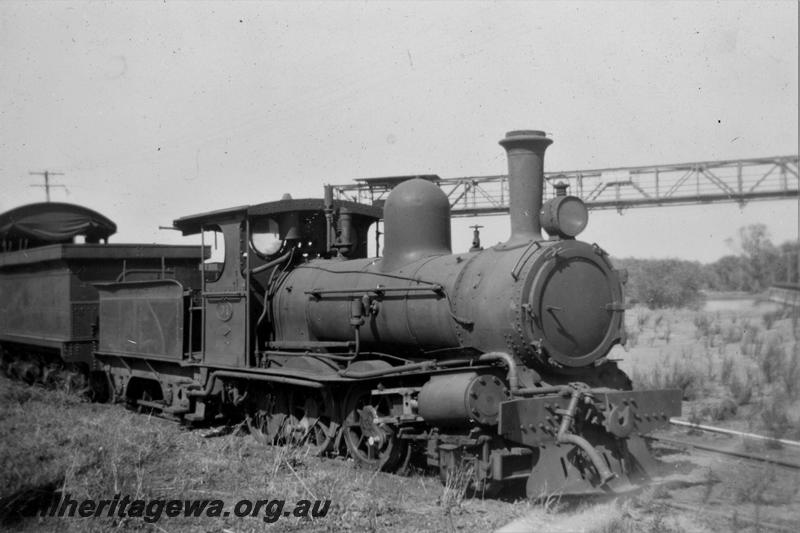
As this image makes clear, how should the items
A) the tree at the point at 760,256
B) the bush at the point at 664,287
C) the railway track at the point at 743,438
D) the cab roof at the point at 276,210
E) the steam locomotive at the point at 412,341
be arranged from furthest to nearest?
the bush at the point at 664,287 → the tree at the point at 760,256 → the cab roof at the point at 276,210 → the railway track at the point at 743,438 → the steam locomotive at the point at 412,341

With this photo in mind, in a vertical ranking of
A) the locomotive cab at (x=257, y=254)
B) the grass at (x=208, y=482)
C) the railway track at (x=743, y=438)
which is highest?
the locomotive cab at (x=257, y=254)

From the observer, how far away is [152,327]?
1159cm

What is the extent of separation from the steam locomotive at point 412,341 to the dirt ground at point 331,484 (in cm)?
34

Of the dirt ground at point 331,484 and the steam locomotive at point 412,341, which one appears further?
the steam locomotive at point 412,341

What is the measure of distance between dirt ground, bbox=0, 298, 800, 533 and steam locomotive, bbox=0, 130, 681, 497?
34cm

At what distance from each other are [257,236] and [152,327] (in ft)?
9.43

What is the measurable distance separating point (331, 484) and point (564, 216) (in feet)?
10.8

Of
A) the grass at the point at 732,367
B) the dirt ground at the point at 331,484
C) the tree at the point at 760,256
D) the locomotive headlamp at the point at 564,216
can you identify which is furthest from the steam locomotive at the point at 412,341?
the tree at the point at 760,256

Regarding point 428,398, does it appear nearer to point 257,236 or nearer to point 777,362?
point 257,236

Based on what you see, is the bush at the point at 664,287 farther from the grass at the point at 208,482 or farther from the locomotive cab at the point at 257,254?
the grass at the point at 208,482

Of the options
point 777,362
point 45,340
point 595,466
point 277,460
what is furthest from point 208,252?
point 777,362

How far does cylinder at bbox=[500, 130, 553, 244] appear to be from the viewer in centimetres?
762

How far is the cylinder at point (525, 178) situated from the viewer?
25.0 ft

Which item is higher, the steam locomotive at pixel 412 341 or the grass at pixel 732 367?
the steam locomotive at pixel 412 341
